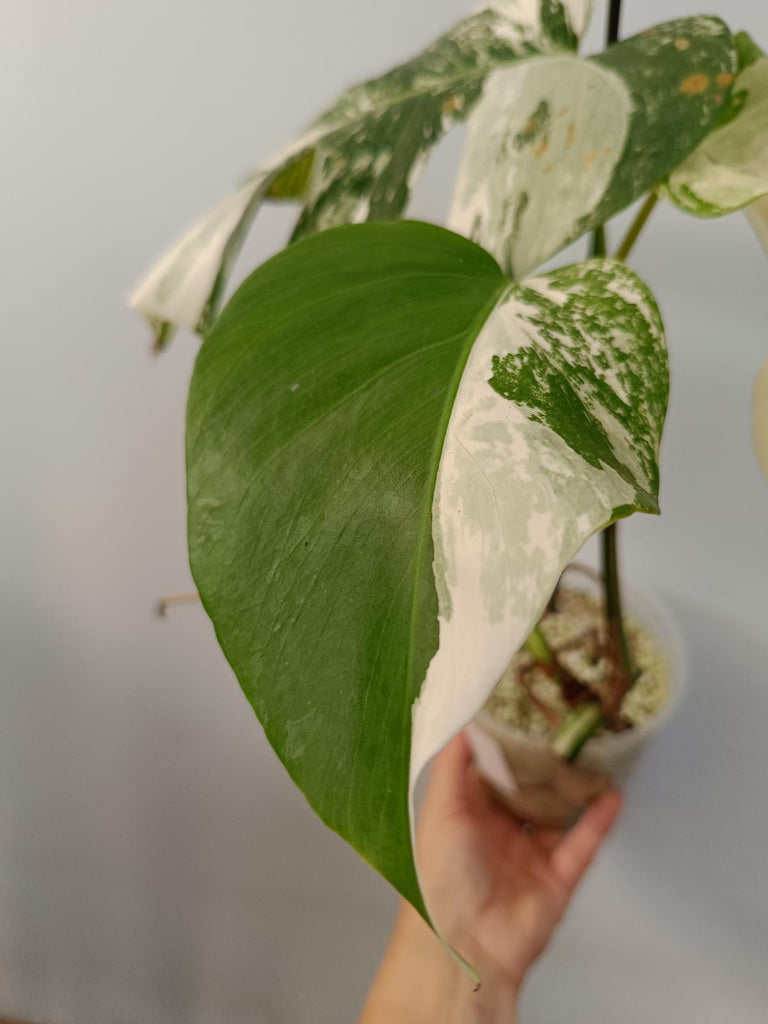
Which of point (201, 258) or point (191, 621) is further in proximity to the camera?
point (191, 621)

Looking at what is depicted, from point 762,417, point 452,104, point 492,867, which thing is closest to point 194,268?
point 452,104

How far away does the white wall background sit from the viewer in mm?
611

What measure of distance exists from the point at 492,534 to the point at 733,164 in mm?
193

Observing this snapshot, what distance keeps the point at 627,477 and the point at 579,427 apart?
0.02 meters

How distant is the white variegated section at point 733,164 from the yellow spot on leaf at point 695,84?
26mm

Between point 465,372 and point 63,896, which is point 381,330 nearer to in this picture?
point 465,372

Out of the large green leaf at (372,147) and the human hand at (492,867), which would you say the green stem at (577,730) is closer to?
the human hand at (492,867)

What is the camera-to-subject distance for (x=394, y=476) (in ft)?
0.76

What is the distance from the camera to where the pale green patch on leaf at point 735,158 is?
27 cm

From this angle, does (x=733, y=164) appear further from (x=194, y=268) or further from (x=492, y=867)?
(x=492, y=867)

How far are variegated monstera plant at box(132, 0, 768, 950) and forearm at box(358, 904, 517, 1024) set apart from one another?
39 cm

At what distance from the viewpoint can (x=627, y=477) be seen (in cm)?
22

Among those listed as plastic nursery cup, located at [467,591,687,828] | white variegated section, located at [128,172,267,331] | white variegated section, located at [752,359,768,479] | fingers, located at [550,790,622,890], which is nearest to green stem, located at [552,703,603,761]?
plastic nursery cup, located at [467,591,687,828]

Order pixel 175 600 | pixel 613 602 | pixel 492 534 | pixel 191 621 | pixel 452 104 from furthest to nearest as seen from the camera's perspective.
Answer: pixel 191 621 < pixel 175 600 < pixel 613 602 < pixel 452 104 < pixel 492 534
